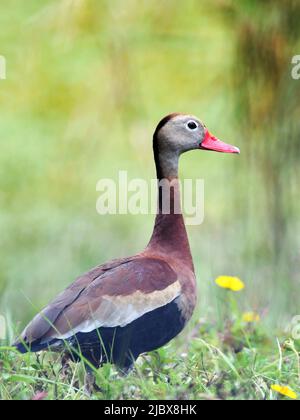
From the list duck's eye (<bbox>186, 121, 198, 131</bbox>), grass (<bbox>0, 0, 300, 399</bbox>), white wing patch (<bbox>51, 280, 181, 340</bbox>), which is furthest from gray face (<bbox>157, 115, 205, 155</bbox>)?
grass (<bbox>0, 0, 300, 399</bbox>)

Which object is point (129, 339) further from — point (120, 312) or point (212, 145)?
point (212, 145)

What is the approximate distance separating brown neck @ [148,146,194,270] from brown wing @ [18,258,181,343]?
0.18 meters

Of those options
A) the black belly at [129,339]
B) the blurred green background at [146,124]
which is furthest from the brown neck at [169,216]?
the blurred green background at [146,124]

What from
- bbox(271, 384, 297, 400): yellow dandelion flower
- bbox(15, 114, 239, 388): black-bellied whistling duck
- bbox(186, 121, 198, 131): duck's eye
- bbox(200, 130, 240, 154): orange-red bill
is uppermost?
bbox(186, 121, 198, 131): duck's eye

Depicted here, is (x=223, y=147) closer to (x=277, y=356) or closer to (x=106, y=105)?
(x=277, y=356)

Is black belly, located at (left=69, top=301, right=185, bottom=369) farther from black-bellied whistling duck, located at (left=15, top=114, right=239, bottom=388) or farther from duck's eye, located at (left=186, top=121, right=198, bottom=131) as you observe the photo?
duck's eye, located at (left=186, top=121, right=198, bottom=131)

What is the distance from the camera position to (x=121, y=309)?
9.22ft

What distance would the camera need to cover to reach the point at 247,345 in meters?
3.47

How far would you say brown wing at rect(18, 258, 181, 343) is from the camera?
9.05 ft

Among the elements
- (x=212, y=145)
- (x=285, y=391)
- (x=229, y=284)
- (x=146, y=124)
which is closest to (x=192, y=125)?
(x=212, y=145)

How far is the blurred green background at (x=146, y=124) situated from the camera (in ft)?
13.2

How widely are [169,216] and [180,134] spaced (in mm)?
280

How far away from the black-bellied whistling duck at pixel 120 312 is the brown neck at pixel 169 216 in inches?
1.7

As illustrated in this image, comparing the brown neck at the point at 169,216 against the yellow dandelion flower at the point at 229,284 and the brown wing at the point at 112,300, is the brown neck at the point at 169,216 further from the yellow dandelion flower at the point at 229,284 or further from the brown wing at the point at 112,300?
the yellow dandelion flower at the point at 229,284
